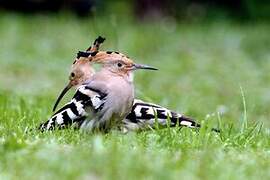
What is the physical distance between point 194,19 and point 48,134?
12700mm

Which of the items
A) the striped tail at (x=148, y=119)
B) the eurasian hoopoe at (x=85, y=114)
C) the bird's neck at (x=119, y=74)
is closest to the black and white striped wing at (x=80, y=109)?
the eurasian hoopoe at (x=85, y=114)

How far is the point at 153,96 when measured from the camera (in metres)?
9.42

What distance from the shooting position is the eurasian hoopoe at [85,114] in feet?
18.8

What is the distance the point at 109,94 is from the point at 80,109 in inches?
8.8

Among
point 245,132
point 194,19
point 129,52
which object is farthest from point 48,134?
point 194,19

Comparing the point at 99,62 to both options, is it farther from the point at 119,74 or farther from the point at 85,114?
the point at 85,114

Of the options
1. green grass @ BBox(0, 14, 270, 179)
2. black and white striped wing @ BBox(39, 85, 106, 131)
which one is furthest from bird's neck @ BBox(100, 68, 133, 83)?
green grass @ BBox(0, 14, 270, 179)

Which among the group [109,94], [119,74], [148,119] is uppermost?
[119,74]

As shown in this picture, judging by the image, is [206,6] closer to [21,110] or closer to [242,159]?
[21,110]

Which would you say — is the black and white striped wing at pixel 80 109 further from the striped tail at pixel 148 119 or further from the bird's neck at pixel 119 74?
the striped tail at pixel 148 119

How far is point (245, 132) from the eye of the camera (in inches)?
222

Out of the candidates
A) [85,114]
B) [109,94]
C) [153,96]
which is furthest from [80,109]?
[153,96]

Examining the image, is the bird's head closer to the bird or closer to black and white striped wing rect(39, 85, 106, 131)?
the bird

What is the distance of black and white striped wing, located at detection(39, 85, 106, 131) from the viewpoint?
5.67 m
